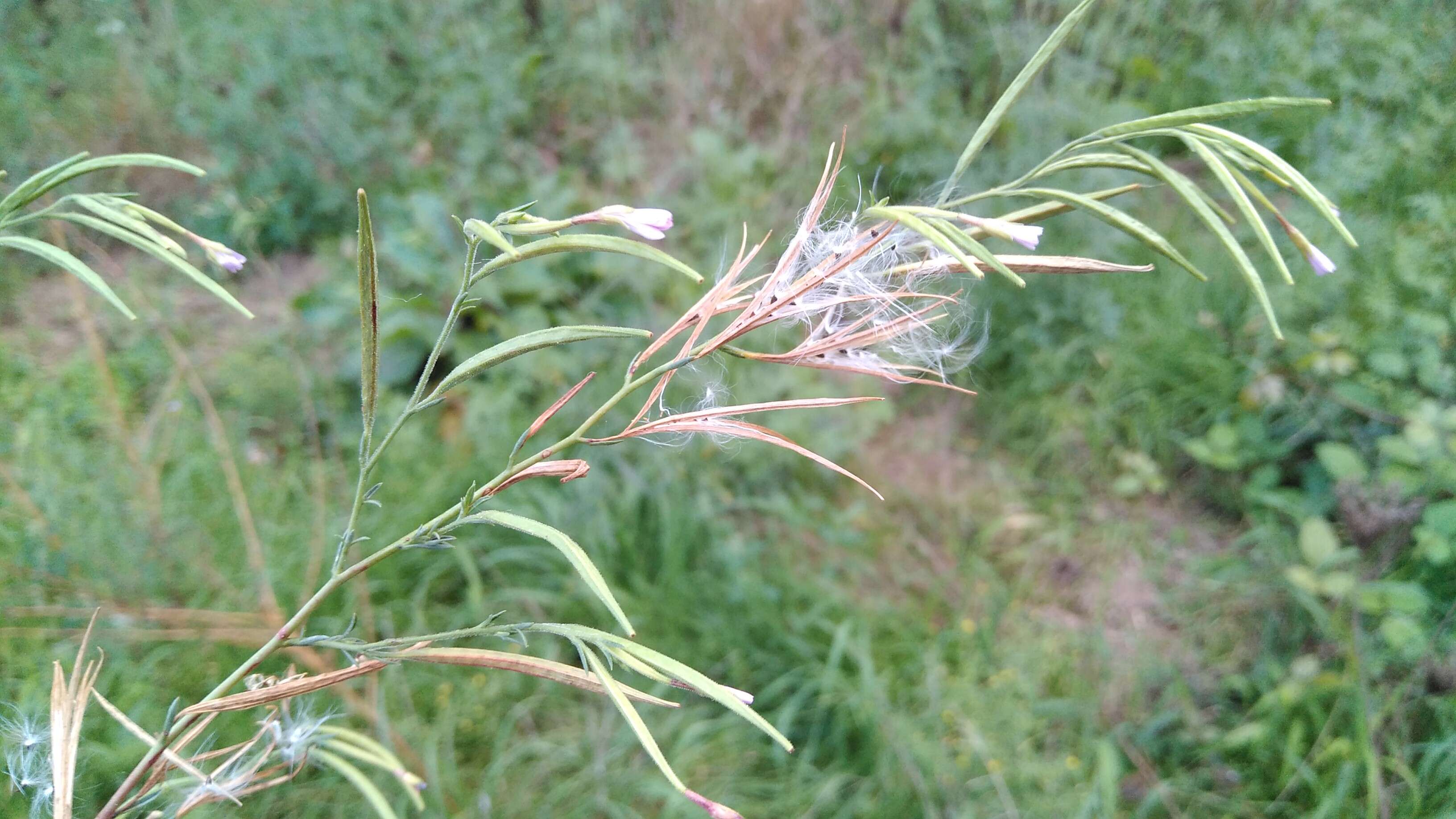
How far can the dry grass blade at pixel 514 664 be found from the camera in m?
0.44

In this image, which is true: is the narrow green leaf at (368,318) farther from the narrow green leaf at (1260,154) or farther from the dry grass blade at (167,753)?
the narrow green leaf at (1260,154)

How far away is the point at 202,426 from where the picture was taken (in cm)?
213

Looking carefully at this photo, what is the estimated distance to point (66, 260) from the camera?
19.6 inches

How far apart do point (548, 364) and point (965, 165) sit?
1958mm

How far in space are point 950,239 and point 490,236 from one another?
9.2 inches

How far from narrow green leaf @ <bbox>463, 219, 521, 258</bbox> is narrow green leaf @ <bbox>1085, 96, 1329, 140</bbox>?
31 cm

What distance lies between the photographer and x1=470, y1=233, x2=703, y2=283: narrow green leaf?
0.41 meters

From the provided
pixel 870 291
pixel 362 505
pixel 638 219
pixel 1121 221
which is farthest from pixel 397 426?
pixel 1121 221

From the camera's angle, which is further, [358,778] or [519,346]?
[358,778]

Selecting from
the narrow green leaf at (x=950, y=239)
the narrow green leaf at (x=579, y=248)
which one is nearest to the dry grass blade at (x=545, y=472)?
the narrow green leaf at (x=579, y=248)

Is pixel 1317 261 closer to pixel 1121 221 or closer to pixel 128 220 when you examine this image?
pixel 1121 221

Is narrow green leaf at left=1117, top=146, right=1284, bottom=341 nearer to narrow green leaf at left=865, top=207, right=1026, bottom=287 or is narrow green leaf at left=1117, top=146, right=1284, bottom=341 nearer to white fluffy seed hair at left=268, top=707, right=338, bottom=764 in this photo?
narrow green leaf at left=865, top=207, right=1026, bottom=287

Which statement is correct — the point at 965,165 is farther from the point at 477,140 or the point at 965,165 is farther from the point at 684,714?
the point at 477,140

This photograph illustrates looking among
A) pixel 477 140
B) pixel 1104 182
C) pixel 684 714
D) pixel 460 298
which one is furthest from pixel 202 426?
pixel 1104 182
